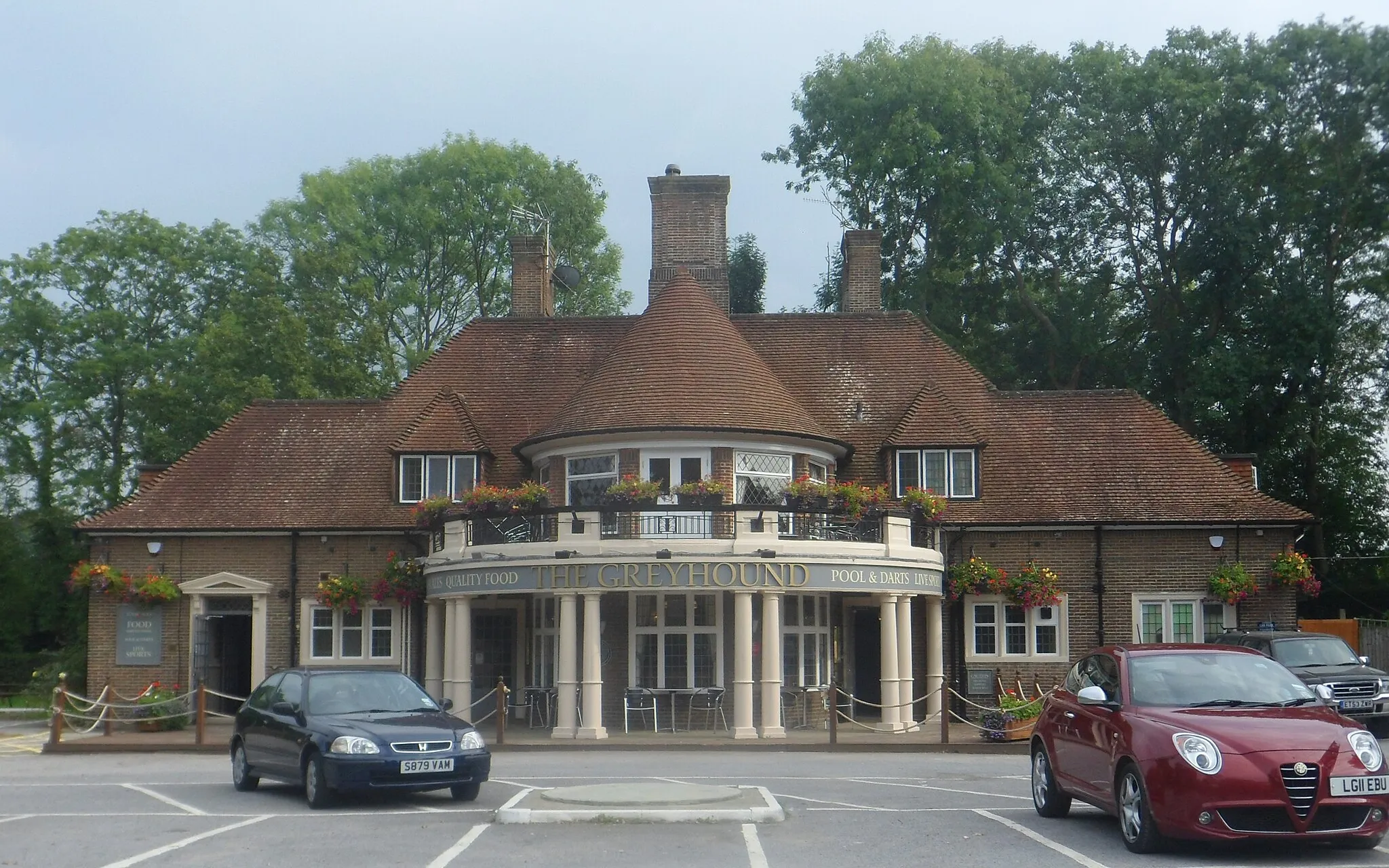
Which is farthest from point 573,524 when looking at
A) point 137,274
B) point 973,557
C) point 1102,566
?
point 137,274

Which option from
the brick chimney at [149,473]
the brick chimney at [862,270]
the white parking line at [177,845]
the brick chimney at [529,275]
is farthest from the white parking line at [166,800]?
the brick chimney at [862,270]

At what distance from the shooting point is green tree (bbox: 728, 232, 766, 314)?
181ft

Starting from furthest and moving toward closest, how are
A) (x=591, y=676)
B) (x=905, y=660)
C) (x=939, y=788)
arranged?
(x=905, y=660) → (x=591, y=676) → (x=939, y=788)

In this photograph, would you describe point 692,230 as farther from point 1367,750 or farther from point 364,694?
point 1367,750

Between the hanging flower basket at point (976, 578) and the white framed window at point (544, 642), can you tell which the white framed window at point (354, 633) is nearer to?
the white framed window at point (544, 642)

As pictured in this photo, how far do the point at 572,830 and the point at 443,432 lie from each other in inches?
799

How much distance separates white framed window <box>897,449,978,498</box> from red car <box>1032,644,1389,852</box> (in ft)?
61.1

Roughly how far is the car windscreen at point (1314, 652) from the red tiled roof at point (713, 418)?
782 cm

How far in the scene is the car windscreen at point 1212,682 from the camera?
12.4m

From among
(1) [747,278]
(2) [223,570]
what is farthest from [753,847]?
(1) [747,278]

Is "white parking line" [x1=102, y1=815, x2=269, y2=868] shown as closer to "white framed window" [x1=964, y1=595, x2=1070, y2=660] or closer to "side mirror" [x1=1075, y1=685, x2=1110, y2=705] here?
"side mirror" [x1=1075, y1=685, x2=1110, y2=705]

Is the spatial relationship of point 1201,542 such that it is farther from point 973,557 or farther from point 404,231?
point 404,231

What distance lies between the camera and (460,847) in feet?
40.4

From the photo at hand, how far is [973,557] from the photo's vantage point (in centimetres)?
3122
